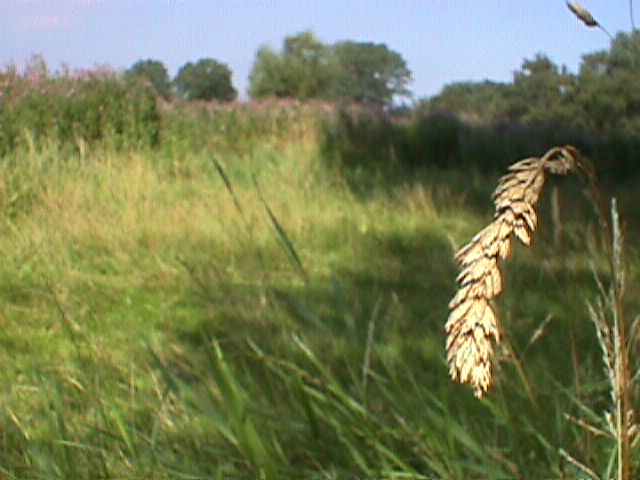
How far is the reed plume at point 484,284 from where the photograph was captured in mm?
872

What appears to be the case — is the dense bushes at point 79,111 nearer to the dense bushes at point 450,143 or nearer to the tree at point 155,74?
the tree at point 155,74

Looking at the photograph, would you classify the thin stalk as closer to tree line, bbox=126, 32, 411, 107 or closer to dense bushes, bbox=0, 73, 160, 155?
dense bushes, bbox=0, 73, 160, 155

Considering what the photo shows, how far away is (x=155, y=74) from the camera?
15.8m

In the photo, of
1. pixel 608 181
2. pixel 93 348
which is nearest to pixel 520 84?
pixel 608 181

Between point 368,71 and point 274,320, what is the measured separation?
33.1 m

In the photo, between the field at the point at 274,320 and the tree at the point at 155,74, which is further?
the tree at the point at 155,74

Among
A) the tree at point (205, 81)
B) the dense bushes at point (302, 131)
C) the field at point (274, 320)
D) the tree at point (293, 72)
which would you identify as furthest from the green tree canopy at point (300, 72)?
the field at point (274, 320)

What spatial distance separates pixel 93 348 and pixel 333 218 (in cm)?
555

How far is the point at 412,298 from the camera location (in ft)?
19.2

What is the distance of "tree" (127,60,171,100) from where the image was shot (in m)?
13.4

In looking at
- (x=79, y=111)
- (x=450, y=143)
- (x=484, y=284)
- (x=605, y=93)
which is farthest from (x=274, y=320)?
(x=605, y=93)

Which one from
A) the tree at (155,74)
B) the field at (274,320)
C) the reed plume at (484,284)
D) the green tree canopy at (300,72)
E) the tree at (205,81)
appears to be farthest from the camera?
the tree at (205,81)

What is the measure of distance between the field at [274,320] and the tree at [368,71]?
18.4m

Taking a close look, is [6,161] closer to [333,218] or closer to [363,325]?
[333,218]
